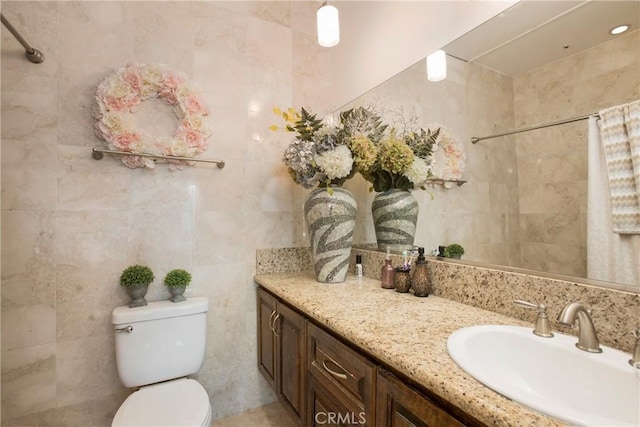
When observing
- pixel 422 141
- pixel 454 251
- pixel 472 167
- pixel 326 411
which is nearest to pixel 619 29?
pixel 472 167

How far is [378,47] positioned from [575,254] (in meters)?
1.40

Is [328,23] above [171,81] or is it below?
above

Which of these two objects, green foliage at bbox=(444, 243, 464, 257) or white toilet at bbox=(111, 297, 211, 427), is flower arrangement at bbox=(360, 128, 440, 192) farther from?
white toilet at bbox=(111, 297, 211, 427)

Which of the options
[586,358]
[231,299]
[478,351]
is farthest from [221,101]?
[586,358]

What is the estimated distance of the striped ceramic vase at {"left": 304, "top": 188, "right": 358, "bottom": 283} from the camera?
55.2 inches

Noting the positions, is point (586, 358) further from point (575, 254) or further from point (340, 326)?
point (340, 326)

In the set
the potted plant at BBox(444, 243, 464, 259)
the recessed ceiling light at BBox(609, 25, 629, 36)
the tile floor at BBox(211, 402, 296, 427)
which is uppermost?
the recessed ceiling light at BBox(609, 25, 629, 36)

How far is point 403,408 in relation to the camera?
2.23 ft

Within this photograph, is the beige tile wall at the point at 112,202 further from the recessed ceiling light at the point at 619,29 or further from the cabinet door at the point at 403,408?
the recessed ceiling light at the point at 619,29

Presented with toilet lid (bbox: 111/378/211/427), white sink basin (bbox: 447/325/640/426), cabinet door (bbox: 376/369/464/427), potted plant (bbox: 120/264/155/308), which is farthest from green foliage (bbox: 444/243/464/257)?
potted plant (bbox: 120/264/155/308)

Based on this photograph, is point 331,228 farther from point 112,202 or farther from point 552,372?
point 112,202

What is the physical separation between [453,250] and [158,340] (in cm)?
137

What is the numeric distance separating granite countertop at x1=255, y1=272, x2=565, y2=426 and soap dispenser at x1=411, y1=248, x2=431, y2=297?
32mm

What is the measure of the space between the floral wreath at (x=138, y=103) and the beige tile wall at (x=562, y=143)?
1.47 meters
